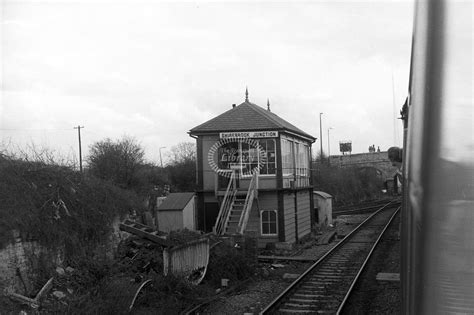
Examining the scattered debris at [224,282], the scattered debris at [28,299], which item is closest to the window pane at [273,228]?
the scattered debris at [224,282]

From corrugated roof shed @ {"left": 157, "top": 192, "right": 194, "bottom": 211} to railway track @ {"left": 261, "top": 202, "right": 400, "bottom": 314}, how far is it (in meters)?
5.55

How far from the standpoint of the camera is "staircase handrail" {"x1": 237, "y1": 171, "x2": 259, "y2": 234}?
15604mm

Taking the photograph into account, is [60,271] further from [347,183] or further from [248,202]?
[347,183]

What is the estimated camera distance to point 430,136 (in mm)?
1052

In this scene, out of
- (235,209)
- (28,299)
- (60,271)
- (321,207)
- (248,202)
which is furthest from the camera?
(321,207)

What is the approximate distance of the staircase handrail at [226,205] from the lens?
53.5 ft

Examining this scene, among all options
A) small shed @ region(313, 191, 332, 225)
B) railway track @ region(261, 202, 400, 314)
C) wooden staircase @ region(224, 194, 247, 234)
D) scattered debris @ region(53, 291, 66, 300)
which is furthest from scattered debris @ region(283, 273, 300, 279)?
small shed @ region(313, 191, 332, 225)

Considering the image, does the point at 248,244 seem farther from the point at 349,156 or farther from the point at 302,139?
the point at 349,156

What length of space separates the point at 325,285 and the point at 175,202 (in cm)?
751

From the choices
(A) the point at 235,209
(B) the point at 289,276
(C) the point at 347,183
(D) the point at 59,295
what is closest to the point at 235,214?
(A) the point at 235,209

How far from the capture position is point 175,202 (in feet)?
55.4

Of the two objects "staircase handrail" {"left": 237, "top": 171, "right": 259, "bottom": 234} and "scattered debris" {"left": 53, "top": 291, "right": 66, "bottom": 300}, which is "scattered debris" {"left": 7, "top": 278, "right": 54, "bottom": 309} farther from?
"staircase handrail" {"left": 237, "top": 171, "right": 259, "bottom": 234}

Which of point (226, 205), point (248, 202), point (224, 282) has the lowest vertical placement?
point (224, 282)

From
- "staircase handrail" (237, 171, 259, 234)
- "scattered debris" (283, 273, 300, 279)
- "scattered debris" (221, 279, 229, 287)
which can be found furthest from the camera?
"staircase handrail" (237, 171, 259, 234)
